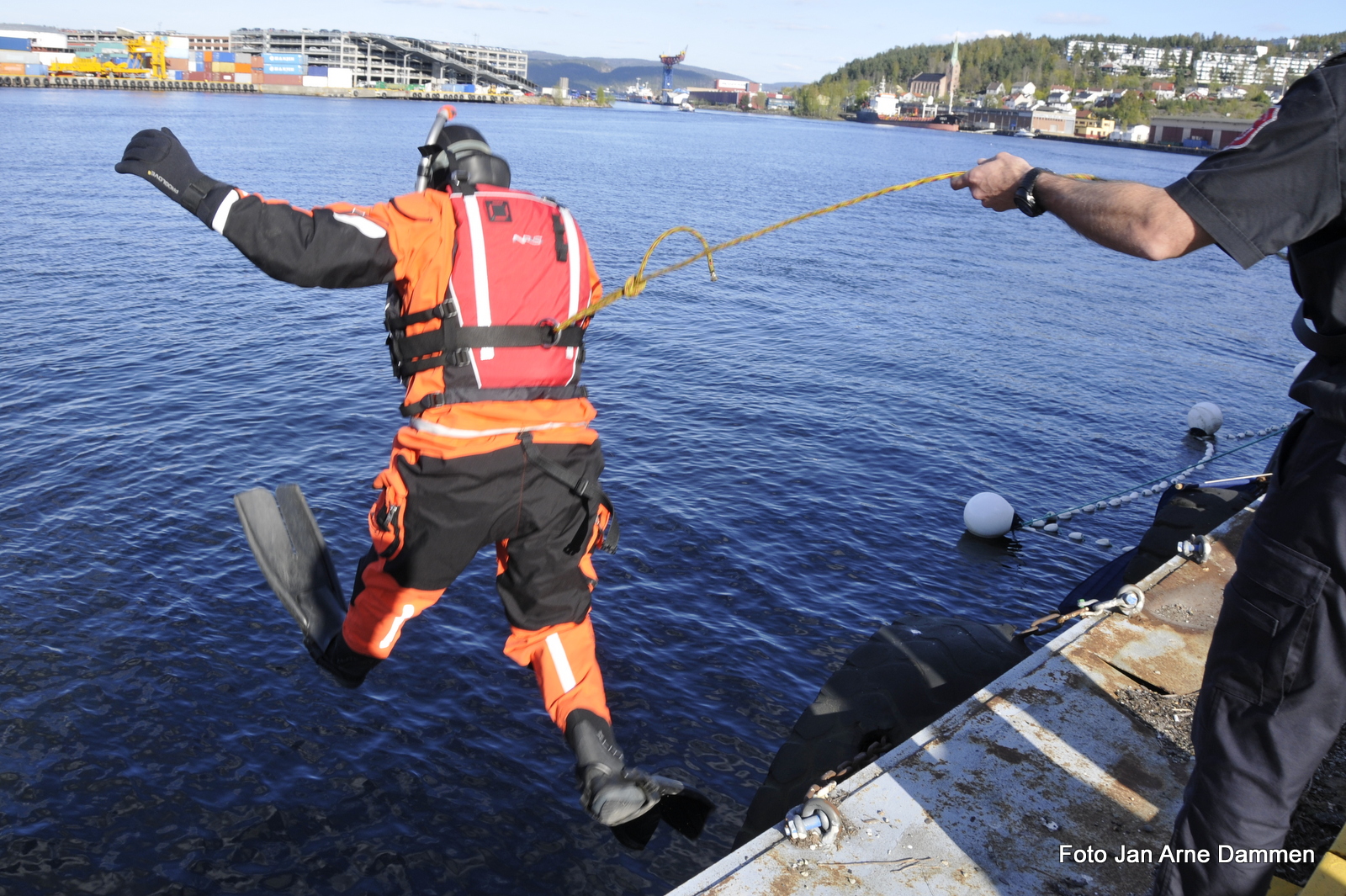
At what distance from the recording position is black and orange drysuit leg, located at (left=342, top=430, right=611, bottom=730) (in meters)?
4.22

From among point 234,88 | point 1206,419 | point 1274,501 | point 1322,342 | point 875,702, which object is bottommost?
point 1206,419

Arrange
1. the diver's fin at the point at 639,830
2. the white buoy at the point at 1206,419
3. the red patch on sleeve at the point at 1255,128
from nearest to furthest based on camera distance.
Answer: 1. the red patch on sleeve at the point at 1255,128
2. the diver's fin at the point at 639,830
3. the white buoy at the point at 1206,419

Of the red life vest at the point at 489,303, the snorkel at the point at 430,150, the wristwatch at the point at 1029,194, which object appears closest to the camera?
the wristwatch at the point at 1029,194

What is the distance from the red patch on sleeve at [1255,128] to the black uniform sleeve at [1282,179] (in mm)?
11

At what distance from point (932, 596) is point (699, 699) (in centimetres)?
386

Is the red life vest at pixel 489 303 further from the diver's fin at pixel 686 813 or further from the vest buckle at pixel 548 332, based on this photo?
the diver's fin at pixel 686 813

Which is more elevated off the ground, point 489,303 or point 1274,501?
point 489,303

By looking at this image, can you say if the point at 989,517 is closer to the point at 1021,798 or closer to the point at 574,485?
the point at 1021,798

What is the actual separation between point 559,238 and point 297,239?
1180 mm

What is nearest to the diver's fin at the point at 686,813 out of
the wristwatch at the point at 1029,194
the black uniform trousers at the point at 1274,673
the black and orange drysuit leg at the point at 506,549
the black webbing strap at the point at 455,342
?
the black and orange drysuit leg at the point at 506,549

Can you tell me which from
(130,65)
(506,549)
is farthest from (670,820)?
(130,65)

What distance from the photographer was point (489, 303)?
4.12 meters

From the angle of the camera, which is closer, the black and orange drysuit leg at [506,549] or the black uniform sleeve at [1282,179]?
the black uniform sleeve at [1282,179]

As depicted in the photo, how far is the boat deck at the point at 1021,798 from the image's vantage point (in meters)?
4.05
